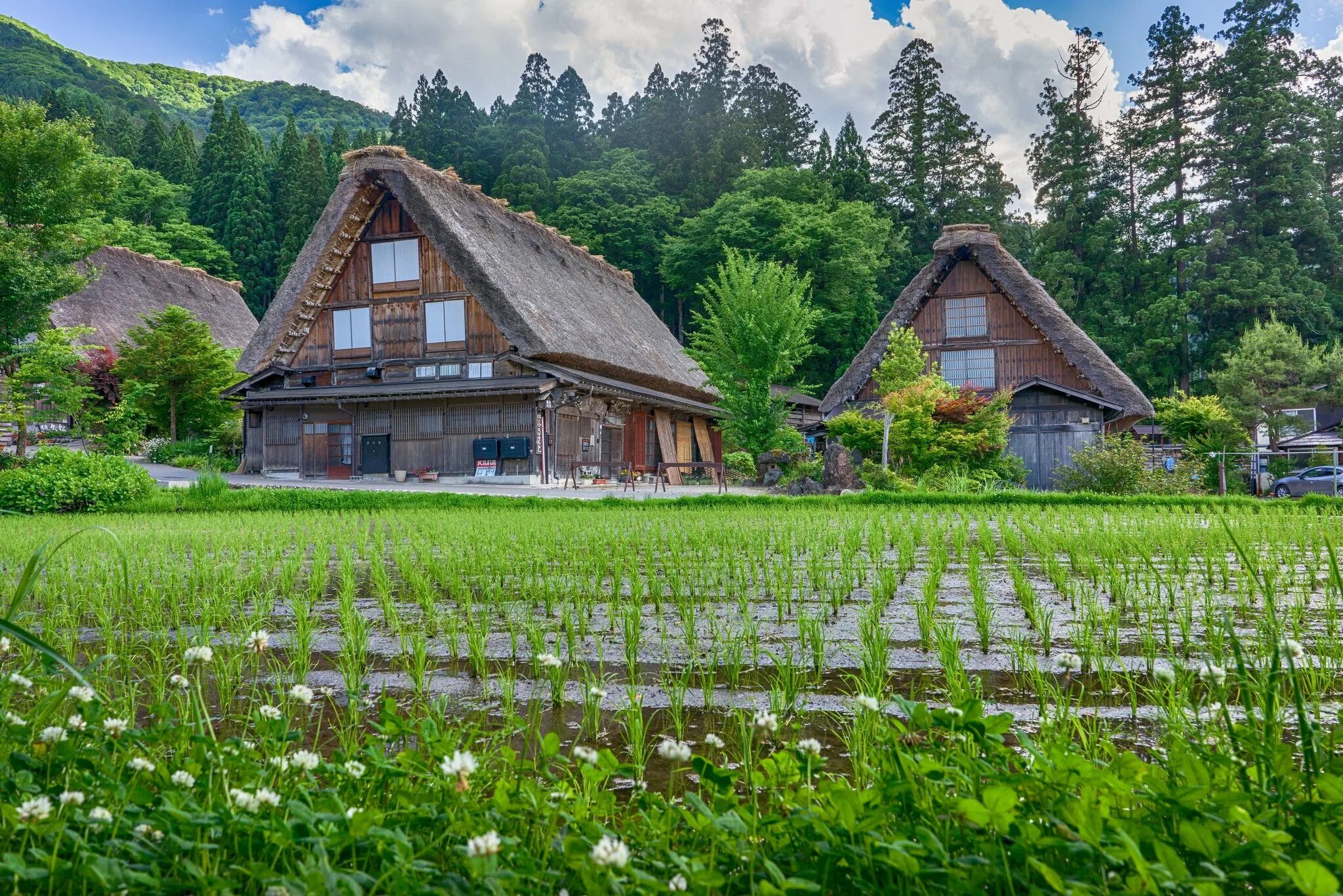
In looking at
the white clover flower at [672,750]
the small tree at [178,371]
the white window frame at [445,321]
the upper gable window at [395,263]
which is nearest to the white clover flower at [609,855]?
the white clover flower at [672,750]

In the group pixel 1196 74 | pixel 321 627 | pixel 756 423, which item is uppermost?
pixel 1196 74

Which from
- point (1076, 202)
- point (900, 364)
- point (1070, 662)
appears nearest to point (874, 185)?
point (1076, 202)

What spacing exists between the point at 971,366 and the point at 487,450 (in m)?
11.3

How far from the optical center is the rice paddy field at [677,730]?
100 centimetres

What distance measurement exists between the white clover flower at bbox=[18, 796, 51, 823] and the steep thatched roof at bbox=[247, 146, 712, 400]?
15865 mm

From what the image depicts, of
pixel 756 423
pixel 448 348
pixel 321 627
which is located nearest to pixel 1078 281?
pixel 756 423

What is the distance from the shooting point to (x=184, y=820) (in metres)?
1.09

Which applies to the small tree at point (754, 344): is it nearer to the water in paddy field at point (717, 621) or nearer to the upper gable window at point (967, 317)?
the upper gable window at point (967, 317)

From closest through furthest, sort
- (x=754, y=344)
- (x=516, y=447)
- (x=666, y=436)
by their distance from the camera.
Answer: (x=754, y=344) → (x=516, y=447) → (x=666, y=436)

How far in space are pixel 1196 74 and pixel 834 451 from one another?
25.4m

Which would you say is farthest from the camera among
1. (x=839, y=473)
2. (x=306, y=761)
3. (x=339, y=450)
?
(x=339, y=450)

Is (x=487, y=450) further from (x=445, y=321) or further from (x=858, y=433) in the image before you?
(x=858, y=433)

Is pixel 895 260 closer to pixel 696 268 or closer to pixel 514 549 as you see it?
pixel 696 268

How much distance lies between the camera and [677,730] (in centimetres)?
172
